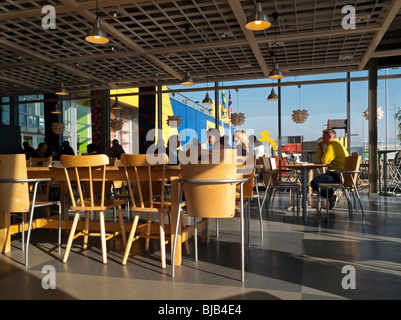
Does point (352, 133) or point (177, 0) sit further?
point (352, 133)

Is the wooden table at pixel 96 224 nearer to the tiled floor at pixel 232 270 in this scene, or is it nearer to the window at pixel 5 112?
the tiled floor at pixel 232 270

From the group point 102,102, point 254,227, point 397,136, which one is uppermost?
point 102,102

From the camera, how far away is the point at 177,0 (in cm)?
564

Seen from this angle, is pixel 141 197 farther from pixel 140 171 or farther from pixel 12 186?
pixel 12 186

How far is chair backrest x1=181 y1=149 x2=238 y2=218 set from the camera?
2494 millimetres

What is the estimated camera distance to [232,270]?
2729 mm

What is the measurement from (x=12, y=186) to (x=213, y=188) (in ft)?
6.03

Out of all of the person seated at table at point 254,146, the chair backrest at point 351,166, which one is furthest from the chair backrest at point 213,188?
the person seated at table at point 254,146

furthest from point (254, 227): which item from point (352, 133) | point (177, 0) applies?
point (352, 133)

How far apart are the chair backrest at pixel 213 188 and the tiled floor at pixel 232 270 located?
0.50 m

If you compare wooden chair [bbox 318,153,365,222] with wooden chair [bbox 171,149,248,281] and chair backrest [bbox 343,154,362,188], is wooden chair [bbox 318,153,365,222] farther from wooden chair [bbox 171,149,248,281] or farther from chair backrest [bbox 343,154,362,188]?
wooden chair [bbox 171,149,248,281]

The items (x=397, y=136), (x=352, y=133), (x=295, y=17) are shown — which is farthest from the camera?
(x=397, y=136)
